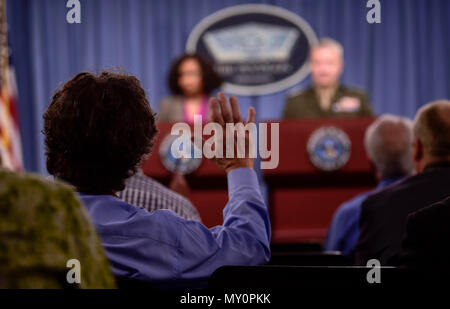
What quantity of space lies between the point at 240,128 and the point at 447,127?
2.62ft

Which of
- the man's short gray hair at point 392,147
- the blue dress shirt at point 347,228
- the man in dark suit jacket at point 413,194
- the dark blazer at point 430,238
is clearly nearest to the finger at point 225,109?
the dark blazer at point 430,238

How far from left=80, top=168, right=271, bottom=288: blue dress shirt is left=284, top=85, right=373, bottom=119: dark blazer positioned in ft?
10.6

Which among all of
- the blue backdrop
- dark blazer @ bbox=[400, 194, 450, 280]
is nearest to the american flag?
the blue backdrop

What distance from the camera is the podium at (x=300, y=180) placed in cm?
347

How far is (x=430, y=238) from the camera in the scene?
110 cm

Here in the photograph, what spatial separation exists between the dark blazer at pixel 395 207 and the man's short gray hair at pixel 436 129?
1.9 inches

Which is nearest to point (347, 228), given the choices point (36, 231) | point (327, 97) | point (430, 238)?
point (430, 238)

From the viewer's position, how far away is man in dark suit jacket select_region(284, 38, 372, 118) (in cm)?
425

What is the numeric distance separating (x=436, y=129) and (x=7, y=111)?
3.27m

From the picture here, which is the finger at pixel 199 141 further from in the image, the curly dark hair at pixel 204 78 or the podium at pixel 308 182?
the curly dark hair at pixel 204 78

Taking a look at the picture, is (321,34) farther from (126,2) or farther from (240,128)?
(240,128)

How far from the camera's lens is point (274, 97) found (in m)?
5.94

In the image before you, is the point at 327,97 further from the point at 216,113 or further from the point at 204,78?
the point at 216,113
